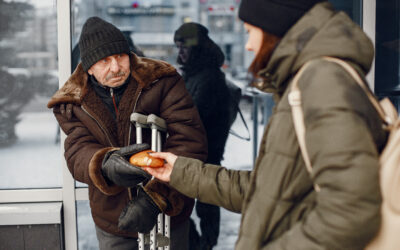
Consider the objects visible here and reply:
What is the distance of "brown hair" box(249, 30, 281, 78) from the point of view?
58.1 inches

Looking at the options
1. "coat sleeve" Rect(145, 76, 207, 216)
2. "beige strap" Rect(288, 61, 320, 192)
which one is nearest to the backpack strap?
"beige strap" Rect(288, 61, 320, 192)

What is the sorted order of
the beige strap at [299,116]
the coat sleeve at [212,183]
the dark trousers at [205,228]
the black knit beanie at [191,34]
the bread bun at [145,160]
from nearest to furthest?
1. the beige strap at [299,116]
2. the coat sleeve at [212,183]
3. the bread bun at [145,160]
4. the black knit beanie at [191,34]
5. the dark trousers at [205,228]

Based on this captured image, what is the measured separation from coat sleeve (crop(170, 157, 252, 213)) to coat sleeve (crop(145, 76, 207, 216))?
518 millimetres

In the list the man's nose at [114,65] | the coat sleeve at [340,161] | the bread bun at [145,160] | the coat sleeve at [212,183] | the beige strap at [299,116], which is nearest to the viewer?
the coat sleeve at [340,161]

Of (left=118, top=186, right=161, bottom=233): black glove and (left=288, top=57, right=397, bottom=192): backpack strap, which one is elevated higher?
(left=288, top=57, right=397, bottom=192): backpack strap

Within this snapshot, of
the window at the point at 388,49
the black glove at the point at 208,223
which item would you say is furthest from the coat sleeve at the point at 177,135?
the window at the point at 388,49

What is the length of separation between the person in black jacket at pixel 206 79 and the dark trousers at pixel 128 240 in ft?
2.89

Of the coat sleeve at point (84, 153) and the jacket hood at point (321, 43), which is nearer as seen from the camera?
the jacket hood at point (321, 43)

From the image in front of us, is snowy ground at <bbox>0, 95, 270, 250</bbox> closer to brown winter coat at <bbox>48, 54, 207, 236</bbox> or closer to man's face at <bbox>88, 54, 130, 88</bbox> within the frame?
brown winter coat at <bbox>48, 54, 207, 236</bbox>

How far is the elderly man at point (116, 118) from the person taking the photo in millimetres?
2346

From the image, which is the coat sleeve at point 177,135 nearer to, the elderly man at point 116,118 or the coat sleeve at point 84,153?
the elderly man at point 116,118

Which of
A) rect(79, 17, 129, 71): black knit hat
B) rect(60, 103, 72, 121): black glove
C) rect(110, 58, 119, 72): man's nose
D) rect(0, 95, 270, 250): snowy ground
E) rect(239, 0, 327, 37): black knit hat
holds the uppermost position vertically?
rect(239, 0, 327, 37): black knit hat

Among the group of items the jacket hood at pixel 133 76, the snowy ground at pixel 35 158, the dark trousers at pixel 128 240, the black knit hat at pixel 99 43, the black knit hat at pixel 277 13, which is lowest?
the dark trousers at pixel 128 240

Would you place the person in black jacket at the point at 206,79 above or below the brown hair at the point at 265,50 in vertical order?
below
